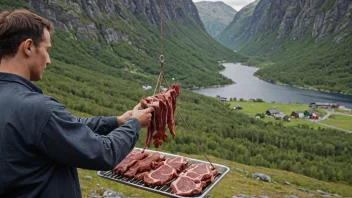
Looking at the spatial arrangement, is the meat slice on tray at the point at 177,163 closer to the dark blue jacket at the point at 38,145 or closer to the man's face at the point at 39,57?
the dark blue jacket at the point at 38,145

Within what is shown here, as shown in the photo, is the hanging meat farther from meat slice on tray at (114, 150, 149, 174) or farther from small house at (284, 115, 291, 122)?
small house at (284, 115, 291, 122)

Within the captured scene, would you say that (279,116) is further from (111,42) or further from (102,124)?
(111,42)

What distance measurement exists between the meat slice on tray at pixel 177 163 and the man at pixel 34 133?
3586 millimetres

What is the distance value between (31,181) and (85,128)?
2.32ft

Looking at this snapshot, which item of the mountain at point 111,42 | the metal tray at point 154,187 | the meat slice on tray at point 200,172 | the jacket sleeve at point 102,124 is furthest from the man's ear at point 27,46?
the mountain at point 111,42

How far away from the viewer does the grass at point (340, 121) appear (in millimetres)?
75369

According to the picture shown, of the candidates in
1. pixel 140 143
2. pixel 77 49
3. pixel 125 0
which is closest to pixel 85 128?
pixel 140 143

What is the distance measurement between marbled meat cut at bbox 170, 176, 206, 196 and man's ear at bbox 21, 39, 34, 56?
361 cm

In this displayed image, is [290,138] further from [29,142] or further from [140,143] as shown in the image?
[29,142]

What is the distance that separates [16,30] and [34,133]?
104cm

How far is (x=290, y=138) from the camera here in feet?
194

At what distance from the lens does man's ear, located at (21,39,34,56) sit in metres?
3.27

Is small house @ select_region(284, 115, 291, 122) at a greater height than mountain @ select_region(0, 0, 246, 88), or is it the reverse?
mountain @ select_region(0, 0, 246, 88)

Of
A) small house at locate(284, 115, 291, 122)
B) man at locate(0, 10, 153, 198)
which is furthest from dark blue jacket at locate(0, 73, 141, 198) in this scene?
small house at locate(284, 115, 291, 122)
